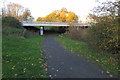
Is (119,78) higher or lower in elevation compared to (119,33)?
lower

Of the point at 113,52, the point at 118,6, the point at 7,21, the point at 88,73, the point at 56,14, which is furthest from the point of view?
the point at 56,14

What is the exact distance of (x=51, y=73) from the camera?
183 inches

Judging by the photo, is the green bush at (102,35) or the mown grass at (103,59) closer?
the mown grass at (103,59)

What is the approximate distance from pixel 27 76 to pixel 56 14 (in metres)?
51.4

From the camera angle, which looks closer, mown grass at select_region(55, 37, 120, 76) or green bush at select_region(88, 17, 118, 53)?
mown grass at select_region(55, 37, 120, 76)

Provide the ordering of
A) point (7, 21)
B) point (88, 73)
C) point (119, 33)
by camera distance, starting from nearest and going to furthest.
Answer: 1. point (88, 73)
2. point (119, 33)
3. point (7, 21)

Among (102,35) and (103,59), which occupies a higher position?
(102,35)

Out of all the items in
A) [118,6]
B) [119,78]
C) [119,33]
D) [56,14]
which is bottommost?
[119,78]

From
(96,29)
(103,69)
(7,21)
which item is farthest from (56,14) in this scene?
(103,69)

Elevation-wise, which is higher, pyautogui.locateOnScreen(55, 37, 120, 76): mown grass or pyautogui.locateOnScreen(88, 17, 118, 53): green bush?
pyautogui.locateOnScreen(88, 17, 118, 53): green bush

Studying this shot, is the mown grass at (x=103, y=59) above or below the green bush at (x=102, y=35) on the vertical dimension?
below

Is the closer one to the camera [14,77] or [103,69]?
[14,77]

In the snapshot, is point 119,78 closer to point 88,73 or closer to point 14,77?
point 88,73

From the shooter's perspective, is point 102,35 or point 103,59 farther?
point 102,35
